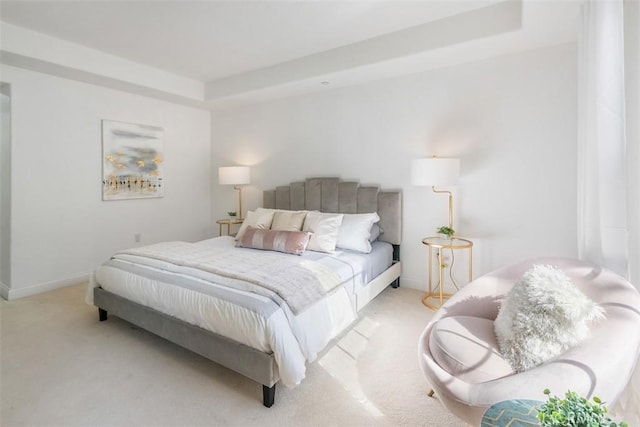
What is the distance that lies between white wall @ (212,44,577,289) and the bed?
38 cm

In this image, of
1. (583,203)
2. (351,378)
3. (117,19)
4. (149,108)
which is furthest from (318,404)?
(149,108)

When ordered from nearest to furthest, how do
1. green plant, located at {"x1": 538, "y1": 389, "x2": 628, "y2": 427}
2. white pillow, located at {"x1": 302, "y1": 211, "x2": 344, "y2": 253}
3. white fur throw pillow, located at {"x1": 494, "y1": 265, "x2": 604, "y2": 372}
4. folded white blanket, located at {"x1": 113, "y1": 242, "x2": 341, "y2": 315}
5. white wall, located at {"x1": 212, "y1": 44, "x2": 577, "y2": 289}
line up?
green plant, located at {"x1": 538, "y1": 389, "x2": 628, "y2": 427} < white fur throw pillow, located at {"x1": 494, "y1": 265, "x2": 604, "y2": 372} < folded white blanket, located at {"x1": 113, "y1": 242, "x2": 341, "y2": 315} < white wall, located at {"x1": 212, "y1": 44, "x2": 577, "y2": 289} < white pillow, located at {"x1": 302, "y1": 211, "x2": 344, "y2": 253}

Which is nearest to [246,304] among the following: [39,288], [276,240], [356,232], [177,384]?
[177,384]

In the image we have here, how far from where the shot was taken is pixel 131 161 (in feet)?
14.1

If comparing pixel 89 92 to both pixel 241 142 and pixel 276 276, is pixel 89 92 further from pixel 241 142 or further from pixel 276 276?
pixel 276 276

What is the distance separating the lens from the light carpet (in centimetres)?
174

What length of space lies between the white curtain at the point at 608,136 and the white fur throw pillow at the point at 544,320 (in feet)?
1.55

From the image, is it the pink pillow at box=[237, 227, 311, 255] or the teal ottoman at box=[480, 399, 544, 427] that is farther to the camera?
the pink pillow at box=[237, 227, 311, 255]

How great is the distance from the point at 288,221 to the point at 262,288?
1.51 m

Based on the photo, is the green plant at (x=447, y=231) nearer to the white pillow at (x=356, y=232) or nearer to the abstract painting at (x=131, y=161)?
the white pillow at (x=356, y=232)

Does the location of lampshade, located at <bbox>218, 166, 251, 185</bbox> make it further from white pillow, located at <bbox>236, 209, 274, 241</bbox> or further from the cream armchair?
the cream armchair

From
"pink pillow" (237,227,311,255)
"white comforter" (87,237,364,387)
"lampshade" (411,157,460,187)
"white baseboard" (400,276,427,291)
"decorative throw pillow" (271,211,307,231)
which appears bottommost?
"white baseboard" (400,276,427,291)

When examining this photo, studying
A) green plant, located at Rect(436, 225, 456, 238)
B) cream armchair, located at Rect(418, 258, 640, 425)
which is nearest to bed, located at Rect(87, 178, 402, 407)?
green plant, located at Rect(436, 225, 456, 238)

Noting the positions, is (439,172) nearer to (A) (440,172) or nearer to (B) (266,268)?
(A) (440,172)
